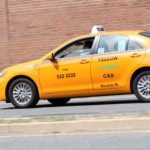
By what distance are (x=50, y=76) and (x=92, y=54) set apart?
3.44 ft

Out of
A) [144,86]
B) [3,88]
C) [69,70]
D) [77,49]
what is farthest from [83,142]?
[3,88]

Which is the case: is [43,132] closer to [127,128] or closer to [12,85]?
[127,128]

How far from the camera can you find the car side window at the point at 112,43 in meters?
13.8

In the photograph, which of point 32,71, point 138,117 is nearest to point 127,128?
point 138,117

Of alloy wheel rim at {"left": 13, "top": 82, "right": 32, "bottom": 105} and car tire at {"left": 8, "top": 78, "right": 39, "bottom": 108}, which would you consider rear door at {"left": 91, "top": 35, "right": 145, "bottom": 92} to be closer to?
car tire at {"left": 8, "top": 78, "right": 39, "bottom": 108}

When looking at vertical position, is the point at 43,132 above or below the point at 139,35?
below

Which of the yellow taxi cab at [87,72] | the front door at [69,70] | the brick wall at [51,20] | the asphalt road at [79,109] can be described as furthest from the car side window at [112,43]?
the brick wall at [51,20]

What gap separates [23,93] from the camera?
47.6 feet

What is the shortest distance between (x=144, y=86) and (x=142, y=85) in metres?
0.05

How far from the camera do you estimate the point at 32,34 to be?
22641mm

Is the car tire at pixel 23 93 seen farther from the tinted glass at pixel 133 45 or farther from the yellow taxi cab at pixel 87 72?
the tinted glass at pixel 133 45

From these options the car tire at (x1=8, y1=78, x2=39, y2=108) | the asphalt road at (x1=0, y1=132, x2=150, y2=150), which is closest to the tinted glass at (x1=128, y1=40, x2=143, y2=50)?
the car tire at (x1=8, y1=78, x2=39, y2=108)

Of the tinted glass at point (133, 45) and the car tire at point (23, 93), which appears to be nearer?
the tinted glass at point (133, 45)

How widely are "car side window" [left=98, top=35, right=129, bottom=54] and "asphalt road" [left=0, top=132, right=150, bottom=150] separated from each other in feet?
13.1
